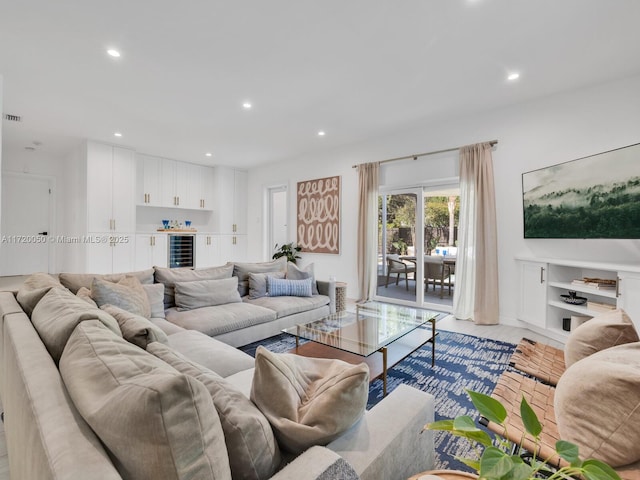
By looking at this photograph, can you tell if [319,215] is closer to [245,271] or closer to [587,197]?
[245,271]

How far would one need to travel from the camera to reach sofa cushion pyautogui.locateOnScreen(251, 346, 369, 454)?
2.85 feet

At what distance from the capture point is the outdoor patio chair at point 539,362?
5.93 ft

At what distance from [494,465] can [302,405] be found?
0.59 meters

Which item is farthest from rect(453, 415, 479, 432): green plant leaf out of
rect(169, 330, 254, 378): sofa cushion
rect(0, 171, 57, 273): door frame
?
rect(0, 171, 57, 273): door frame

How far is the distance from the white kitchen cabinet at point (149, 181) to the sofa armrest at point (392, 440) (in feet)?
21.6

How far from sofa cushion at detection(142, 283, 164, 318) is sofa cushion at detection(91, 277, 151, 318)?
0.10 meters

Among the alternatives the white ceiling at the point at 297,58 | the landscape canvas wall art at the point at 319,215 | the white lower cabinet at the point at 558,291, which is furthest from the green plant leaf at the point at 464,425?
the landscape canvas wall art at the point at 319,215

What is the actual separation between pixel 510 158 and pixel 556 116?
2.01 ft

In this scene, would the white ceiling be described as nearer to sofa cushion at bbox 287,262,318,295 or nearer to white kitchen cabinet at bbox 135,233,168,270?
sofa cushion at bbox 287,262,318,295

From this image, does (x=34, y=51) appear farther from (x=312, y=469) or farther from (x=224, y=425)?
(x=312, y=469)

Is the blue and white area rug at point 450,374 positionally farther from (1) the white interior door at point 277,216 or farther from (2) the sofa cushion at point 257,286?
(1) the white interior door at point 277,216

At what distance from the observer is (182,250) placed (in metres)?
6.82

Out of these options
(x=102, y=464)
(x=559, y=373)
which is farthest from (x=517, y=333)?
(x=102, y=464)

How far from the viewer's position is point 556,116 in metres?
3.61
